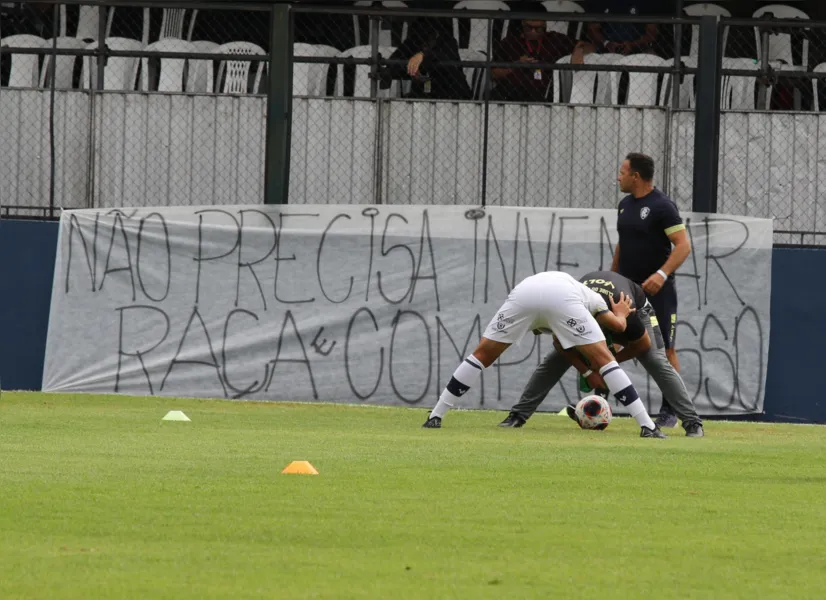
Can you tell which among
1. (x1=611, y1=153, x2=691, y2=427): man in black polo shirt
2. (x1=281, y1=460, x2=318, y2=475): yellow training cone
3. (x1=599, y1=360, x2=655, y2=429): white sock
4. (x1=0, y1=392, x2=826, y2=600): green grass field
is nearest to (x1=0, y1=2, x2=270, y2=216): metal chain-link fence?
(x1=611, y1=153, x2=691, y2=427): man in black polo shirt

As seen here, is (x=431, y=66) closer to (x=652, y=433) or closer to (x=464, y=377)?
(x=464, y=377)

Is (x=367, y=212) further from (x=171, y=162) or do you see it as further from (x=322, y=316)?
(x=171, y=162)

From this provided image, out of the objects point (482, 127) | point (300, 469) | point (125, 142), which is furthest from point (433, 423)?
point (125, 142)

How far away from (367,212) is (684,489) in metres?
8.06

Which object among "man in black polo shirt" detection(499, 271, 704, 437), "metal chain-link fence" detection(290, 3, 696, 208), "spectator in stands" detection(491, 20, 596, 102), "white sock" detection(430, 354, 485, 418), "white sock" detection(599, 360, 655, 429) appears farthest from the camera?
"spectator in stands" detection(491, 20, 596, 102)

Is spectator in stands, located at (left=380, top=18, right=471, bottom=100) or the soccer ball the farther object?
spectator in stands, located at (left=380, top=18, right=471, bottom=100)

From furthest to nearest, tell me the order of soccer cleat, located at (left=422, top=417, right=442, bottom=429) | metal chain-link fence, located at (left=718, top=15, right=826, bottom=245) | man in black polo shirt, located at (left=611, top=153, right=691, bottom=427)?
metal chain-link fence, located at (left=718, top=15, right=826, bottom=245) < man in black polo shirt, located at (left=611, top=153, right=691, bottom=427) < soccer cleat, located at (left=422, top=417, right=442, bottom=429)

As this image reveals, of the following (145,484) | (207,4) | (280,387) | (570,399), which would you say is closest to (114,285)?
(280,387)

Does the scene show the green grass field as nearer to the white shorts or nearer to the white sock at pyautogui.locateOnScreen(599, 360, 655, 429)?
the white sock at pyautogui.locateOnScreen(599, 360, 655, 429)

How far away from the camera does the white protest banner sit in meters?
15.0

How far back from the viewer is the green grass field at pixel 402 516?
5004mm

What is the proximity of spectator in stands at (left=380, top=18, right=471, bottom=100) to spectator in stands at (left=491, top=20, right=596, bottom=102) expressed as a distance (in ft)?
1.37

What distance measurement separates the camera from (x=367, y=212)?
15.3 meters

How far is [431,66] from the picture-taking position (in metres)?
16.8
